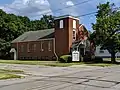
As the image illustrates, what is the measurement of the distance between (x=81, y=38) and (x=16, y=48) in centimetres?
1733

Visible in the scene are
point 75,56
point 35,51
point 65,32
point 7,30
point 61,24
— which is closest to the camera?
point 75,56

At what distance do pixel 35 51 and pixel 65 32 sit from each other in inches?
392

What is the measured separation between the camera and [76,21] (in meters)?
55.5

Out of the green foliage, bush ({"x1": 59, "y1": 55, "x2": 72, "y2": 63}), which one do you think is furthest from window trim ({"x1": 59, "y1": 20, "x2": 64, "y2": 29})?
the green foliage

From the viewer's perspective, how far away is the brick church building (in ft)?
176

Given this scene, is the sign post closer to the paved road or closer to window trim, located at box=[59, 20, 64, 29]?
window trim, located at box=[59, 20, 64, 29]

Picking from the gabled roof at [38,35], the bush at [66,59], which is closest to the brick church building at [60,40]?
the gabled roof at [38,35]

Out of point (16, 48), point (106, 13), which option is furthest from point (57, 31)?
point (16, 48)

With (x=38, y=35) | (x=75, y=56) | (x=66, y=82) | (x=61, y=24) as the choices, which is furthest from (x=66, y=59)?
(x=66, y=82)

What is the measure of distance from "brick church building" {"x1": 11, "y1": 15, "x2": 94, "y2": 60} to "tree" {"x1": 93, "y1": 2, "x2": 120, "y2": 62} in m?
5.92

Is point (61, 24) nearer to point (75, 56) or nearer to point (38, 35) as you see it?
point (75, 56)

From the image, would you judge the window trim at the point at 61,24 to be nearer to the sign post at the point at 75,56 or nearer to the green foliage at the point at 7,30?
the sign post at the point at 75,56

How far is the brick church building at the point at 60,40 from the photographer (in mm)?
53750

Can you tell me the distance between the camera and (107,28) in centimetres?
4669
